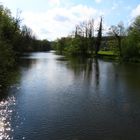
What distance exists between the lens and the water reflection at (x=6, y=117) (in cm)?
1485

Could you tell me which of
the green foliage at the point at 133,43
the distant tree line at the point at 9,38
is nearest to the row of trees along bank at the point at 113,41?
the green foliage at the point at 133,43

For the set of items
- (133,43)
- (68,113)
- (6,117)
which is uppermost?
(133,43)

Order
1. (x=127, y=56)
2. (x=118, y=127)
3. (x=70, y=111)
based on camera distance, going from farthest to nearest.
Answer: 1. (x=127, y=56)
2. (x=70, y=111)
3. (x=118, y=127)

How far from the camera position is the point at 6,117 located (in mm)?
17859

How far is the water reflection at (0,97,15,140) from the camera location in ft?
48.7

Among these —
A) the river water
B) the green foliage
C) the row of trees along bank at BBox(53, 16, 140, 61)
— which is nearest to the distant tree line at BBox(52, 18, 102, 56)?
the row of trees along bank at BBox(53, 16, 140, 61)

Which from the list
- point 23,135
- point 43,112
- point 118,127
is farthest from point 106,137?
point 43,112

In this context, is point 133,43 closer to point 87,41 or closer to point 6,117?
point 87,41

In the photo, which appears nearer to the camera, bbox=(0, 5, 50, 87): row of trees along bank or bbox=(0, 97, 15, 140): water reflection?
bbox=(0, 97, 15, 140): water reflection

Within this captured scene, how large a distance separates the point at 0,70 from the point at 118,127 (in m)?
18.6

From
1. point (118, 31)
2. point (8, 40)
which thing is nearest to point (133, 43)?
point (118, 31)

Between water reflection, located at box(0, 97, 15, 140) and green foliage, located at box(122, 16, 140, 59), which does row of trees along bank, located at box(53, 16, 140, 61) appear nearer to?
green foliage, located at box(122, 16, 140, 59)

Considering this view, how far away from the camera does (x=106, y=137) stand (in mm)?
15141

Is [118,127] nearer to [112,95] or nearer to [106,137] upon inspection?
[106,137]
